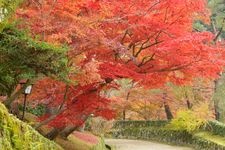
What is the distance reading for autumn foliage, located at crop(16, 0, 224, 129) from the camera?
10539mm

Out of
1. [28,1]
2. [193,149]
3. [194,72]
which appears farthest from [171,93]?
[28,1]

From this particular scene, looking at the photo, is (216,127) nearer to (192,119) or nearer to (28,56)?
(192,119)

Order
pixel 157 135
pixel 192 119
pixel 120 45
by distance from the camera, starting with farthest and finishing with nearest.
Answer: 1. pixel 157 135
2. pixel 192 119
3. pixel 120 45

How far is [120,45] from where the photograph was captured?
1168cm

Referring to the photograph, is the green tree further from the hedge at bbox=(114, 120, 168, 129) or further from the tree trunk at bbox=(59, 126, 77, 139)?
the hedge at bbox=(114, 120, 168, 129)

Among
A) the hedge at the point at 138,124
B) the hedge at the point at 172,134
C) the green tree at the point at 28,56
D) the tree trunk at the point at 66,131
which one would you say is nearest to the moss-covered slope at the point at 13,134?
the green tree at the point at 28,56

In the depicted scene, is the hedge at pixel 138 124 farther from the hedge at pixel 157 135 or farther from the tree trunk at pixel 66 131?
the tree trunk at pixel 66 131

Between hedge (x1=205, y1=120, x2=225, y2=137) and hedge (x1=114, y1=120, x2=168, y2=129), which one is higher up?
hedge (x1=205, y1=120, x2=225, y2=137)

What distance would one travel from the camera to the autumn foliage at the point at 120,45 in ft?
34.6

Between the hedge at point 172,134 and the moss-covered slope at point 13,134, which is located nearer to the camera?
the moss-covered slope at point 13,134

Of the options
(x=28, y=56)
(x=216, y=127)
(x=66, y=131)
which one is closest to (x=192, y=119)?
(x=216, y=127)

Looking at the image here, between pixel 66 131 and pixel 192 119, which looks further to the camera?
pixel 192 119

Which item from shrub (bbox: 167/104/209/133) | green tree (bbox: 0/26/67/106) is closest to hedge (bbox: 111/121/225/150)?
shrub (bbox: 167/104/209/133)

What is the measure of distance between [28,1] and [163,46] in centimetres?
398
